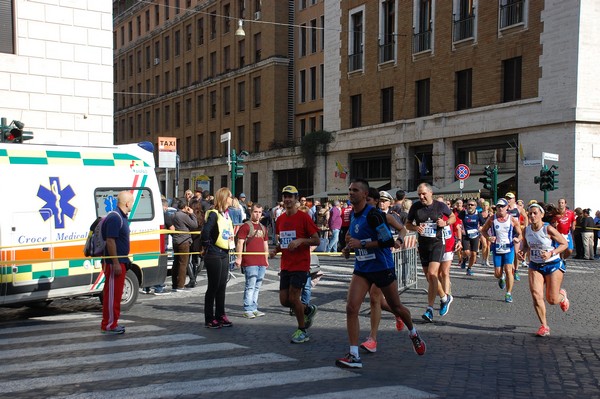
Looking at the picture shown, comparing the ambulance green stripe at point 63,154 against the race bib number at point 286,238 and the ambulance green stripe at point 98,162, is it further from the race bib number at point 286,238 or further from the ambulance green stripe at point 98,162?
the race bib number at point 286,238

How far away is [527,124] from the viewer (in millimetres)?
26953

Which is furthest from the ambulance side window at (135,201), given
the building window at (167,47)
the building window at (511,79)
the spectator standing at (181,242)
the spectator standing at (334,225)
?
the building window at (167,47)

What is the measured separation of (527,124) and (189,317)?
64.3 feet

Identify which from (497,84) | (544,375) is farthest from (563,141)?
(544,375)

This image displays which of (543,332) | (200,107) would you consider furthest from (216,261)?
(200,107)

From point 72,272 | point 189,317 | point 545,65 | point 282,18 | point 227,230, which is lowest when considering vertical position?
point 189,317

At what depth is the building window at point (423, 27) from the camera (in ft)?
106

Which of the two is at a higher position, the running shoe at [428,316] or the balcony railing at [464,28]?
the balcony railing at [464,28]

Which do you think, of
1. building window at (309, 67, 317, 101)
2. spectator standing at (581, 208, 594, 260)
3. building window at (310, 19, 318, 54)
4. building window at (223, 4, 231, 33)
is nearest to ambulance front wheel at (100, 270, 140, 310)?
spectator standing at (581, 208, 594, 260)

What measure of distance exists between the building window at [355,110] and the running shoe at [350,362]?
3017 centimetres

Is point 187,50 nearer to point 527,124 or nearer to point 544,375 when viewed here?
point 527,124

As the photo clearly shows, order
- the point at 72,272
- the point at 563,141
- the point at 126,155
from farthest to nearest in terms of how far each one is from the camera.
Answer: the point at 563,141
the point at 126,155
the point at 72,272

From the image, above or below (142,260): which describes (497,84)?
above

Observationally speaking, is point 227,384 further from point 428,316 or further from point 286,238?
point 428,316
